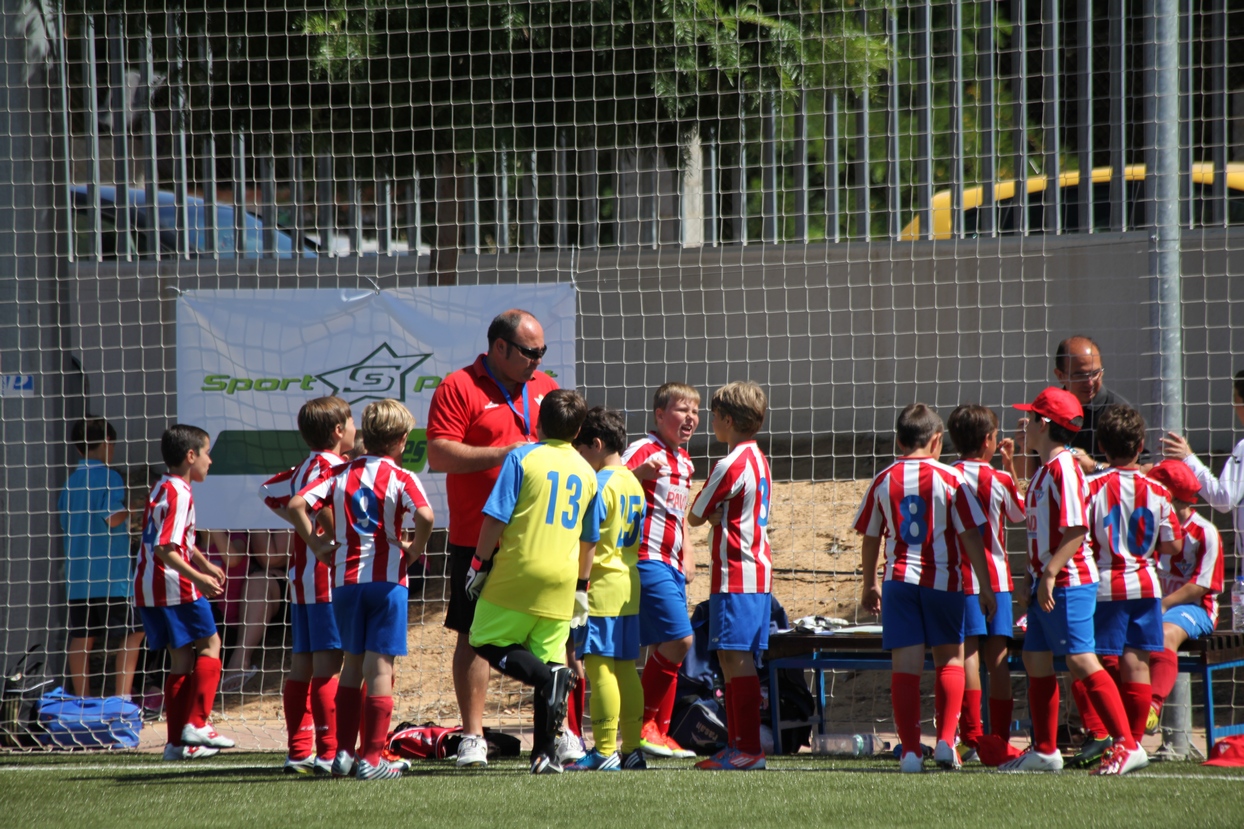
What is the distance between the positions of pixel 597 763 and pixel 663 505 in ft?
3.81

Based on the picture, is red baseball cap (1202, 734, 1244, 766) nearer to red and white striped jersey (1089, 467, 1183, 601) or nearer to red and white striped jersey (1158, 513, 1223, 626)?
red and white striped jersey (1158, 513, 1223, 626)

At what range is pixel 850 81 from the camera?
6.96 m

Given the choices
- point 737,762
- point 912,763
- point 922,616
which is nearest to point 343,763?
point 737,762

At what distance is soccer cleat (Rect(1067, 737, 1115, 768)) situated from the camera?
452cm

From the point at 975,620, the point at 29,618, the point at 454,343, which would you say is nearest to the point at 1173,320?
the point at 975,620

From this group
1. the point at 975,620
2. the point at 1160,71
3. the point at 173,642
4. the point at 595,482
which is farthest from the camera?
the point at 1160,71

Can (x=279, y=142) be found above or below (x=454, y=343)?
above

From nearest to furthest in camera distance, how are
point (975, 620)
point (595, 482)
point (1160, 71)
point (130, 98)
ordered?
point (595, 482)
point (975, 620)
point (1160, 71)
point (130, 98)

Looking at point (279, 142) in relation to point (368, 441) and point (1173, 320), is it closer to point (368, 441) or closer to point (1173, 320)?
point (368, 441)

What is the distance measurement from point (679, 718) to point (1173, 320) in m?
2.94

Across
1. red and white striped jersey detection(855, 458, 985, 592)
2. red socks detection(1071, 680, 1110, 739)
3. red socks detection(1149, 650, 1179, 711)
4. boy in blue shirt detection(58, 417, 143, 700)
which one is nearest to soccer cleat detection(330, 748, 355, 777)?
red and white striped jersey detection(855, 458, 985, 592)

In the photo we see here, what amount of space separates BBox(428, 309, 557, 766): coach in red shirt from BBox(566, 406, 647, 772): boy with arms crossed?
32 centimetres

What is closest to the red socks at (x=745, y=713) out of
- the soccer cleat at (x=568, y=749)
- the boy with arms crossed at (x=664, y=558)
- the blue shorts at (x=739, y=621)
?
the blue shorts at (x=739, y=621)

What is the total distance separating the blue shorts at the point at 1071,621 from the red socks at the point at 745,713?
43.6 inches
